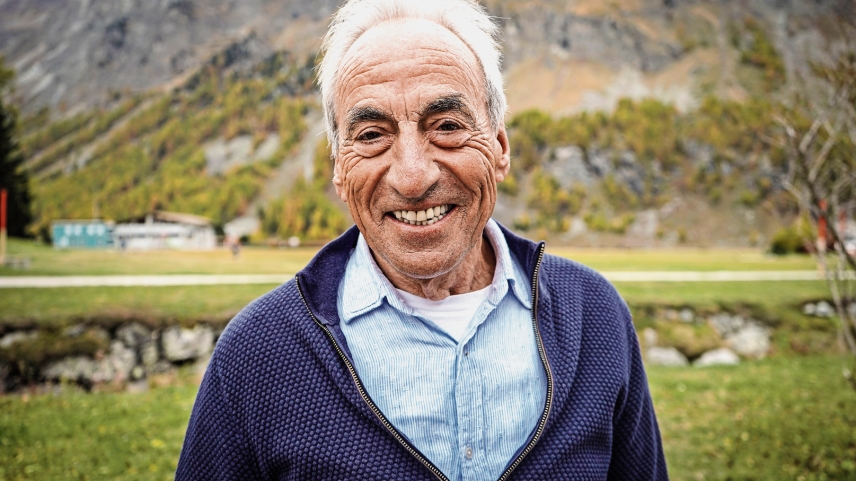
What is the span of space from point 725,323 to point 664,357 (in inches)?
90.2

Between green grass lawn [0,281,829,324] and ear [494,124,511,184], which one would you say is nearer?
ear [494,124,511,184]

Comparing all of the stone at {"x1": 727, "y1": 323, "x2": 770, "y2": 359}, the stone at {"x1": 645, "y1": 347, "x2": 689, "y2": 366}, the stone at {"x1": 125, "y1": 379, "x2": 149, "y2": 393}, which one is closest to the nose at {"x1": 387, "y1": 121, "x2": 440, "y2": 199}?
the stone at {"x1": 125, "y1": 379, "x2": 149, "y2": 393}

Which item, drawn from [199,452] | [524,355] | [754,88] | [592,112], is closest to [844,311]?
[524,355]

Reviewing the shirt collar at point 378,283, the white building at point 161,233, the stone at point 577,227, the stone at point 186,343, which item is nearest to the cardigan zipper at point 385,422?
the shirt collar at point 378,283

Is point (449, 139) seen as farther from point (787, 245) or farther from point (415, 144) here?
point (787, 245)

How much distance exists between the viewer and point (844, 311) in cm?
505

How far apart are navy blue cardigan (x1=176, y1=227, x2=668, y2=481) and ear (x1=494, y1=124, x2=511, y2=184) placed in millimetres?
335

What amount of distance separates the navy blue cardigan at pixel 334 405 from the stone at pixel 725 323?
1171 centimetres

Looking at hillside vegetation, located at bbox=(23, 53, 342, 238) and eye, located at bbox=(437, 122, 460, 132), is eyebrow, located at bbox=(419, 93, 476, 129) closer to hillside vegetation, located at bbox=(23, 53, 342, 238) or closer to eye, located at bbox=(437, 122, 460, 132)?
eye, located at bbox=(437, 122, 460, 132)

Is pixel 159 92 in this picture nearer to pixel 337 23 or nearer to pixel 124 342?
pixel 124 342

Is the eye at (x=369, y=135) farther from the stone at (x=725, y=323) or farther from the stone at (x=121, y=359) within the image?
the stone at (x=725, y=323)

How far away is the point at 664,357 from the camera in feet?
35.6

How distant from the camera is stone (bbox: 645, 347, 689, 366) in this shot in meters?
10.8

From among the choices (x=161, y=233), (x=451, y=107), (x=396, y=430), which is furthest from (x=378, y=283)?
(x=161, y=233)
